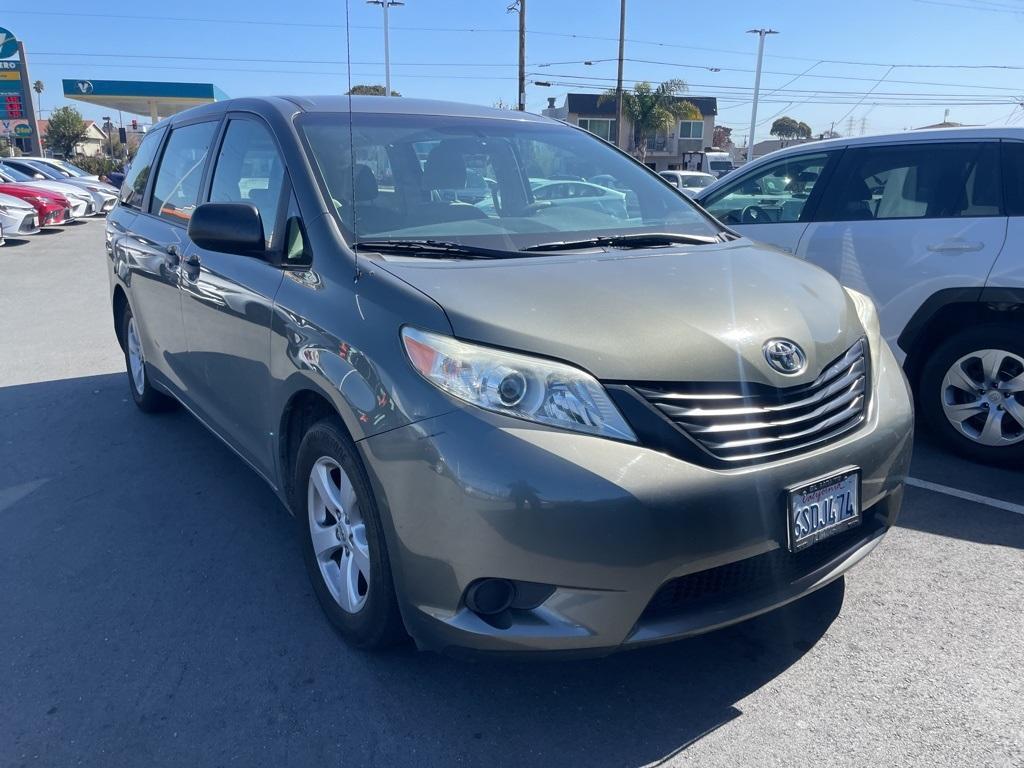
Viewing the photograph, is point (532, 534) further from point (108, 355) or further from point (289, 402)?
point (108, 355)

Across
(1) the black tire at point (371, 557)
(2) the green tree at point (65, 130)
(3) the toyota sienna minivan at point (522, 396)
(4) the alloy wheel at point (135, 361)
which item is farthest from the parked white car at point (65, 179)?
(2) the green tree at point (65, 130)

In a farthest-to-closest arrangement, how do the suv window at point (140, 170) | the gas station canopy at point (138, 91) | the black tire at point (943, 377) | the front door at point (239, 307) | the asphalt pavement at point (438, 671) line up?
the gas station canopy at point (138, 91) → the suv window at point (140, 170) → the black tire at point (943, 377) → the front door at point (239, 307) → the asphalt pavement at point (438, 671)

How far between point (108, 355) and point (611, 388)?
6.43m

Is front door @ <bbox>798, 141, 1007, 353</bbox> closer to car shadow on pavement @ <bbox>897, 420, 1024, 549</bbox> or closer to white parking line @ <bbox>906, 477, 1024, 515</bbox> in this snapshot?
car shadow on pavement @ <bbox>897, 420, 1024, 549</bbox>

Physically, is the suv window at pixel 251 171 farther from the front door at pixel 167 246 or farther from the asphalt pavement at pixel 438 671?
the asphalt pavement at pixel 438 671

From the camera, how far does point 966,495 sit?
416 centimetres

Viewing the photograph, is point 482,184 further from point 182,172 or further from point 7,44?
point 7,44

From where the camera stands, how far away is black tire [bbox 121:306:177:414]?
5.42m

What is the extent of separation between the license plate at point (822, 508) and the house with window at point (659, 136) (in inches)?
2036

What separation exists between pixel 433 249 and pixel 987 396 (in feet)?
10.8

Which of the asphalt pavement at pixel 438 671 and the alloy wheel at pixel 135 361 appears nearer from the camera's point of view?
the asphalt pavement at pixel 438 671

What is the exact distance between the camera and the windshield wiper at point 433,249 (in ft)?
9.39

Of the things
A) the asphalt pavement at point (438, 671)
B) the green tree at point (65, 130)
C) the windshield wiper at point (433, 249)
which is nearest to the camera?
the asphalt pavement at point (438, 671)

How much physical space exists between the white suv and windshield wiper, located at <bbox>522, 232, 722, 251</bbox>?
71.1 inches
